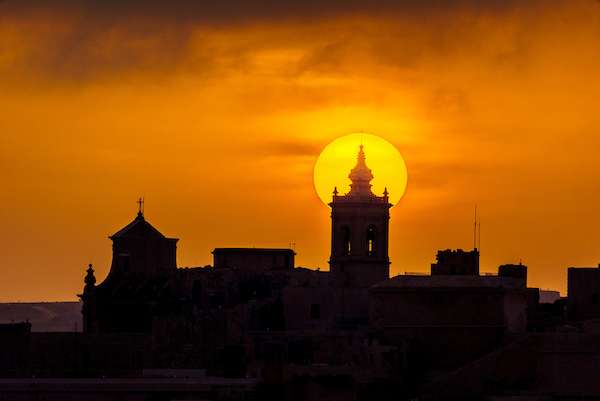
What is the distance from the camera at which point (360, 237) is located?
10144 centimetres

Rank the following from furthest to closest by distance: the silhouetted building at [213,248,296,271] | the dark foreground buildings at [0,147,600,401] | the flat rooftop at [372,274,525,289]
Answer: the silhouetted building at [213,248,296,271], the flat rooftop at [372,274,525,289], the dark foreground buildings at [0,147,600,401]

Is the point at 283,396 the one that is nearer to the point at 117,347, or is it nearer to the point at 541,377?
the point at 541,377

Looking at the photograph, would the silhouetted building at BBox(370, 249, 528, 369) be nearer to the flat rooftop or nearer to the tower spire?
the flat rooftop

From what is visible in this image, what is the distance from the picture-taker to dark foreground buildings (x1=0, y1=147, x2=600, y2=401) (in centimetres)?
8456

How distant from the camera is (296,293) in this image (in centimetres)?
9681

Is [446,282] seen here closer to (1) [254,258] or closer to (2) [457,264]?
(2) [457,264]

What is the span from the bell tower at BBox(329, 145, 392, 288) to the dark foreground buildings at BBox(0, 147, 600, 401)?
0.17 feet

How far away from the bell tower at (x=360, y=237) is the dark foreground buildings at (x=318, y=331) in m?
0.05

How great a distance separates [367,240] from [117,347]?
1081 cm

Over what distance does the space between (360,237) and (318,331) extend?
798cm

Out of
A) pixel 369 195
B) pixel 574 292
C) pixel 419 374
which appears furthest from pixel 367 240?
pixel 419 374

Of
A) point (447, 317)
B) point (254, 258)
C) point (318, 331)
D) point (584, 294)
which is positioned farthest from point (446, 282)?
point (254, 258)

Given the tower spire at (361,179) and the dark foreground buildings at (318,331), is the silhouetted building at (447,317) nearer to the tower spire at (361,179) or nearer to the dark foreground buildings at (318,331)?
the dark foreground buildings at (318,331)

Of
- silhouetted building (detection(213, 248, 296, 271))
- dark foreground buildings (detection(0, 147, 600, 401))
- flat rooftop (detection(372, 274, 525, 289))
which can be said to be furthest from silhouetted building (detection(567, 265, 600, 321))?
silhouetted building (detection(213, 248, 296, 271))
